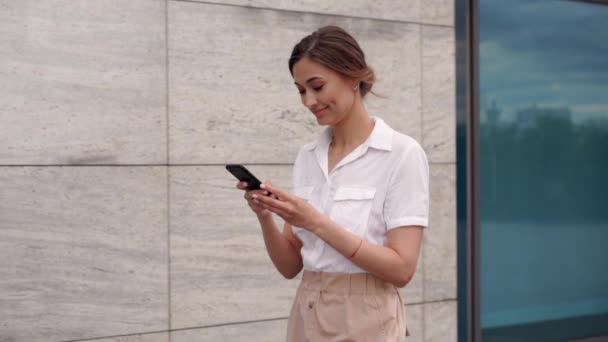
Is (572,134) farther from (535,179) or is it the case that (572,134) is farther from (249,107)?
(249,107)

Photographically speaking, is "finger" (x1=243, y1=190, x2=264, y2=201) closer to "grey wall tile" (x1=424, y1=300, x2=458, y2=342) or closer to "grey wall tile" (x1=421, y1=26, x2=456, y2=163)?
"grey wall tile" (x1=421, y1=26, x2=456, y2=163)

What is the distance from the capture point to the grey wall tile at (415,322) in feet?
17.3

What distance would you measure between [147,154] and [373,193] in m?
2.26

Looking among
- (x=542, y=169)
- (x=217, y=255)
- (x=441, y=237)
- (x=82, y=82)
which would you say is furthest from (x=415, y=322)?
(x=82, y=82)

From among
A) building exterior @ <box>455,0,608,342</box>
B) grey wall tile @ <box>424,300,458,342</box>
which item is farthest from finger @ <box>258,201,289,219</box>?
building exterior @ <box>455,0,608,342</box>

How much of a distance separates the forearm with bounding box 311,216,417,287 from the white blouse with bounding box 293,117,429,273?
9cm

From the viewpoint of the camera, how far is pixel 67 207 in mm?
4145

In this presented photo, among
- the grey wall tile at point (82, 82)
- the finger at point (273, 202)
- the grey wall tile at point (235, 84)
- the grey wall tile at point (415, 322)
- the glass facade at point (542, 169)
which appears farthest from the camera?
the glass facade at point (542, 169)

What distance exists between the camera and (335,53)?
A: 7.85 ft

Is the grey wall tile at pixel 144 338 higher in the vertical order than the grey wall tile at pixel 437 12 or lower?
lower

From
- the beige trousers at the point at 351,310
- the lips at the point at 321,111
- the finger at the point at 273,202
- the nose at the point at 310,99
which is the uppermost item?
the nose at the point at 310,99

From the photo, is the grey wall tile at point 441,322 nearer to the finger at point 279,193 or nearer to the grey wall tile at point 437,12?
the grey wall tile at point 437,12

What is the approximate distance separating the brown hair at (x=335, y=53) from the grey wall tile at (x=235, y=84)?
212 centimetres

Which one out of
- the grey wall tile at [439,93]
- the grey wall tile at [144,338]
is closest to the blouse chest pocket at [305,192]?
the grey wall tile at [144,338]
